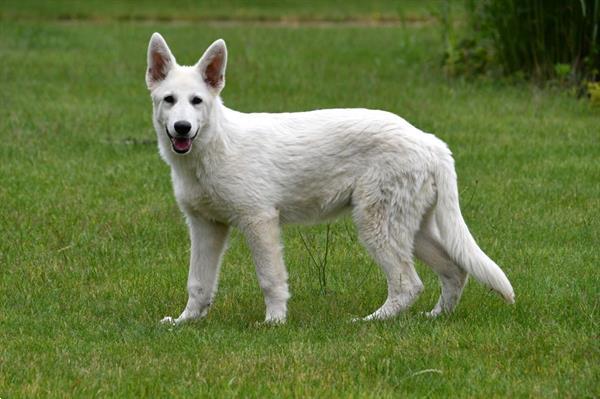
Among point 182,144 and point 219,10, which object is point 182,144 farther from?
point 219,10

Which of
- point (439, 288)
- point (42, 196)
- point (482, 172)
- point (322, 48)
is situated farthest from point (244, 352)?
point (322, 48)

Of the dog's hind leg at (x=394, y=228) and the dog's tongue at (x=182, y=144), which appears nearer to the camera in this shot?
the dog's tongue at (x=182, y=144)

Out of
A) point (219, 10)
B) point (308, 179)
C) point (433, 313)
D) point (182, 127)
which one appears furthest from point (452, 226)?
point (219, 10)

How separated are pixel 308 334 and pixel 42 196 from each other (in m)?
4.22

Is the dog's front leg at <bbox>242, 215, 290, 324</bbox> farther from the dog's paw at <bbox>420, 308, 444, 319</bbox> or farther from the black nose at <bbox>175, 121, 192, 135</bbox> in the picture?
the dog's paw at <bbox>420, 308, 444, 319</bbox>

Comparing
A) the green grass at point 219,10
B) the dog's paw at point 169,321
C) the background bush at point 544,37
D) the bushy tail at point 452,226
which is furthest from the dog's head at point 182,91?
the green grass at point 219,10

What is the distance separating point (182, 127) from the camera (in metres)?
6.94

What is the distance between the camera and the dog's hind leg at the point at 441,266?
7.36m

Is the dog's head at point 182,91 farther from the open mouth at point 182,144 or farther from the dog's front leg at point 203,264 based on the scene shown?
the dog's front leg at point 203,264

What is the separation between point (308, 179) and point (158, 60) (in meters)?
1.07

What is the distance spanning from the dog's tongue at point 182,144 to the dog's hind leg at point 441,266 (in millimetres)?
1432

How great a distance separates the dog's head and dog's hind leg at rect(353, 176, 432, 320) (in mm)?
984

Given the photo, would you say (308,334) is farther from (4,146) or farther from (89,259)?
(4,146)

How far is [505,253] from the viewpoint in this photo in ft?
28.9
